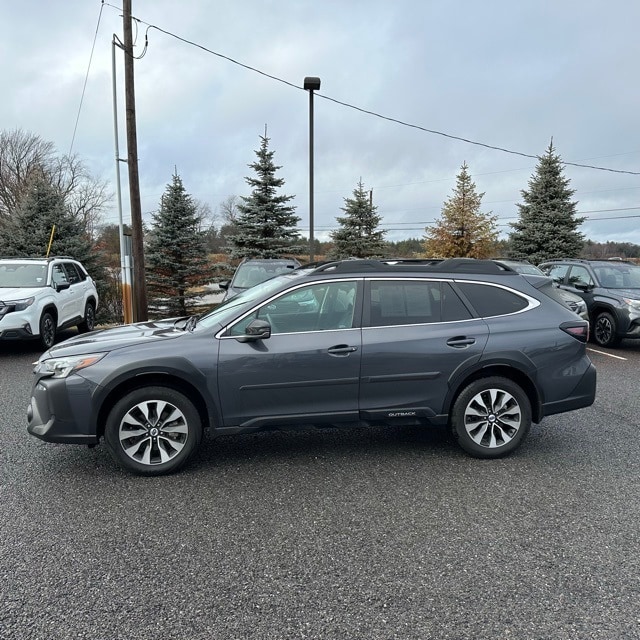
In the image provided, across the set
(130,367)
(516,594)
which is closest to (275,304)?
(130,367)

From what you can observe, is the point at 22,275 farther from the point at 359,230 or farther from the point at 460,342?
the point at 359,230

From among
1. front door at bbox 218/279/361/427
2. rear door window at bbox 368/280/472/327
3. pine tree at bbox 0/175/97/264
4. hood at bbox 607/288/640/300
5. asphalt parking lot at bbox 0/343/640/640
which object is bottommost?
asphalt parking lot at bbox 0/343/640/640

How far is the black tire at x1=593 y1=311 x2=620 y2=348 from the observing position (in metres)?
9.58

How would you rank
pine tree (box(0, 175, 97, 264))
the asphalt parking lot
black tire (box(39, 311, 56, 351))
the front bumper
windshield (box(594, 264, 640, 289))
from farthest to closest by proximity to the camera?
pine tree (box(0, 175, 97, 264)) → windshield (box(594, 264, 640, 289)) → black tire (box(39, 311, 56, 351)) → the front bumper → the asphalt parking lot

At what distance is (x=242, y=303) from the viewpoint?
4281 mm

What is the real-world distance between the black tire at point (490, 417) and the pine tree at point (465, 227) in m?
24.2

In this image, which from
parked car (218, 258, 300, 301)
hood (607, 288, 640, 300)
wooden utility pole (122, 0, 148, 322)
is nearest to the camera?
hood (607, 288, 640, 300)

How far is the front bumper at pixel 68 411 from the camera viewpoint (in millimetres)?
3684

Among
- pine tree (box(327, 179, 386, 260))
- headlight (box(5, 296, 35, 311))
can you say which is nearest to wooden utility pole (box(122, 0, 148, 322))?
headlight (box(5, 296, 35, 311))

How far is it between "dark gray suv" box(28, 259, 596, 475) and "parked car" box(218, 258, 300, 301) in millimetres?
6378

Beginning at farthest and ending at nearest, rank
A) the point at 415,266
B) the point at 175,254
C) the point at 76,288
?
the point at 175,254, the point at 76,288, the point at 415,266

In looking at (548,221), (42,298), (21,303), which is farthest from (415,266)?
(548,221)

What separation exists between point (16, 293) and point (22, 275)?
990 mm

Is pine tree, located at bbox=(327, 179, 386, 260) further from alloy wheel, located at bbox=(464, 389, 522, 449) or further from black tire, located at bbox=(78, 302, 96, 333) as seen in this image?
alloy wheel, located at bbox=(464, 389, 522, 449)
